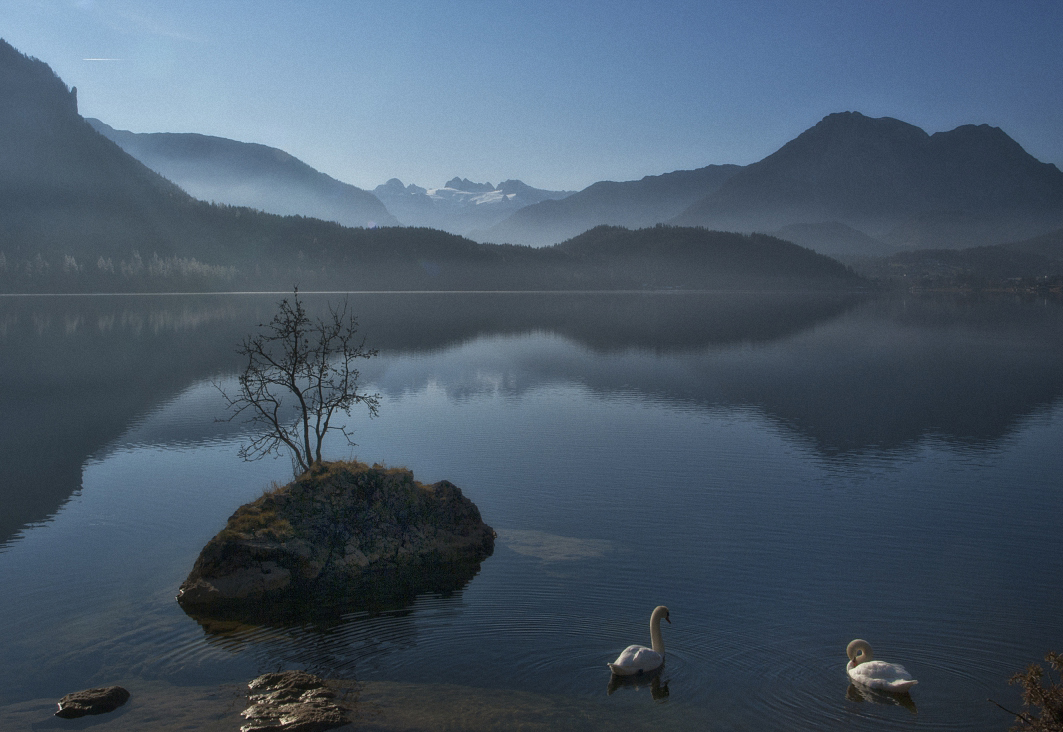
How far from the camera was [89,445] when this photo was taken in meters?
35.8

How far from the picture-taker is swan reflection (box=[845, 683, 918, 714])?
1325cm

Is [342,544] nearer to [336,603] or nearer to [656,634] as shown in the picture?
[336,603]

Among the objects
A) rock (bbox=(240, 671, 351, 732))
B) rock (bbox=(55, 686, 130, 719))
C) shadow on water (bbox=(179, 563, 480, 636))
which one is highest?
rock (bbox=(240, 671, 351, 732))

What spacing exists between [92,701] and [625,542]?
13.1 m

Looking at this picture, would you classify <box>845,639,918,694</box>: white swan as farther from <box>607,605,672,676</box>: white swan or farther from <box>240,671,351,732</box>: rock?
<box>240,671,351,732</box>: rock

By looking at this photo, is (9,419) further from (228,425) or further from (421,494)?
(421,494)

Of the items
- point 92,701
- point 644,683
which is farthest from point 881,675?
point 92,701

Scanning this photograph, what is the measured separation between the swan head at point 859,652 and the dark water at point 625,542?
0.47 meters

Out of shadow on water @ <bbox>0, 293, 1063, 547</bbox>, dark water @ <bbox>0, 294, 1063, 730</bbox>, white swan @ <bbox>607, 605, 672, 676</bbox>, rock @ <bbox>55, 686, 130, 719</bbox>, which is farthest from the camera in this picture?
shadow on water @ <bbox>0, 293, 1063, 547</bbox>

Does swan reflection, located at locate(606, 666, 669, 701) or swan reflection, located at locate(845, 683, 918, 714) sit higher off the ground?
swan reflection, located at locate(845, 683, 918, 714)

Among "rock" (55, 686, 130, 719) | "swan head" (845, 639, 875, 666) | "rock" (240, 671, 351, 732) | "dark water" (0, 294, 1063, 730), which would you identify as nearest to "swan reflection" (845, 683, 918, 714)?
"dark water" (0, 294, 1063, 730)

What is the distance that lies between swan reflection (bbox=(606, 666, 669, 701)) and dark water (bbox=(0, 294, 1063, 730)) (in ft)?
0.42

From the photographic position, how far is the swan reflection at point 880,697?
43.5 ft

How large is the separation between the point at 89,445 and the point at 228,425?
6235mm
